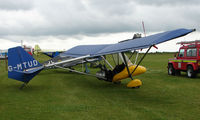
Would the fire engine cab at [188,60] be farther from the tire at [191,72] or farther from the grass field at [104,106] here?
the grass field at [104,106]

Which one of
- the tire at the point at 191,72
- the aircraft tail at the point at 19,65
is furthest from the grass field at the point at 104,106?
the tire at the point at 191,72

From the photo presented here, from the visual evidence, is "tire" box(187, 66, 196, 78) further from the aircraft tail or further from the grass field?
Answer: the aircraft tail

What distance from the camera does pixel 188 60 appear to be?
12.4 metres

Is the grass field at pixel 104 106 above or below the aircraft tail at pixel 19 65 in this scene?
below

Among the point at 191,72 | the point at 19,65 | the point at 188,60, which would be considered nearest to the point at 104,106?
the point at 19,65

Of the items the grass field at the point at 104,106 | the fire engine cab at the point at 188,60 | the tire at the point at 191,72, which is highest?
the fire engine cab at the point at 188,60

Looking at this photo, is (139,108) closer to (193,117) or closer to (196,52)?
(193,117)

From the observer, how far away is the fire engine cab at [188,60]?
11.9 meters

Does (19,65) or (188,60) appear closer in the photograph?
(19,65)

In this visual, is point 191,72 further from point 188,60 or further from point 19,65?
point 19,65

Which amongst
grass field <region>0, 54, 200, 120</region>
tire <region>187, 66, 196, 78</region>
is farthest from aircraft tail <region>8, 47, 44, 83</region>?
Result: tire <region>187, 66, 196, 78</region>

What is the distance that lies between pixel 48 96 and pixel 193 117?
523 centimetres

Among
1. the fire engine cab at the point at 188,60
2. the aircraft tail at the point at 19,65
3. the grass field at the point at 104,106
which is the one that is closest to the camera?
the grass field at the point at 104,106

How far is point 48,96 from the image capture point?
25.1 feet
